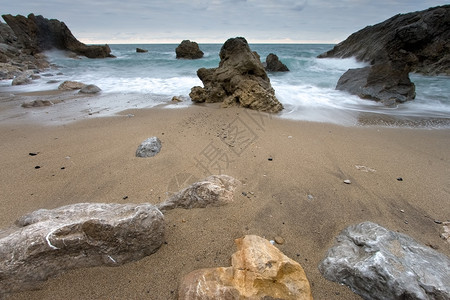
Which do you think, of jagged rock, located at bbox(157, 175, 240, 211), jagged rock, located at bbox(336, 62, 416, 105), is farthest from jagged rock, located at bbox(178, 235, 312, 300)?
jagged rock, located at bbox(336, 62, 416, 105)

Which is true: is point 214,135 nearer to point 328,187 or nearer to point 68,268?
point 328,187

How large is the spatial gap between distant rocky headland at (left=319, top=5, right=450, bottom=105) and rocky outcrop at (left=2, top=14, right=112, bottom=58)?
30.5 metres

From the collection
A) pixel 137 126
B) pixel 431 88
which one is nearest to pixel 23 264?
pixel 137 126

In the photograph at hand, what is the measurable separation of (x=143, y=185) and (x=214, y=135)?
2.03 m

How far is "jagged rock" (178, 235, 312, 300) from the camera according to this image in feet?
4.80

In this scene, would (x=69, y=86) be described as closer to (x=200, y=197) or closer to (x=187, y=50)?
(x=200, y=197)

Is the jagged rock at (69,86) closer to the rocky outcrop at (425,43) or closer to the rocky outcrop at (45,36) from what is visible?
the rocky outcrop at (425,43)

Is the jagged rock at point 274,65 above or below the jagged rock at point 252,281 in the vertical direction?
above

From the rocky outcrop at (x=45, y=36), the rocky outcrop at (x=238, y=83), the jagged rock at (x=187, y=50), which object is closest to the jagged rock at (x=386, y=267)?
the rocky outcrop at (x=238, y=83)

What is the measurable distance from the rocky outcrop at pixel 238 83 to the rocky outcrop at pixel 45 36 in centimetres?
2807

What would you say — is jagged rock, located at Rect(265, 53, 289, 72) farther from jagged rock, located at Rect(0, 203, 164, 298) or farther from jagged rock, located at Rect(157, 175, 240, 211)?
jagged rock, located at Rect(0, 203, 164, 298)

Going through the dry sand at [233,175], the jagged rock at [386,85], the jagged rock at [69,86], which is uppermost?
the jagged rock at [386,85]

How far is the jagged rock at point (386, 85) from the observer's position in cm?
806

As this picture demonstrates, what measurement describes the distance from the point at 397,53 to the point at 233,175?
15841 millimetres
